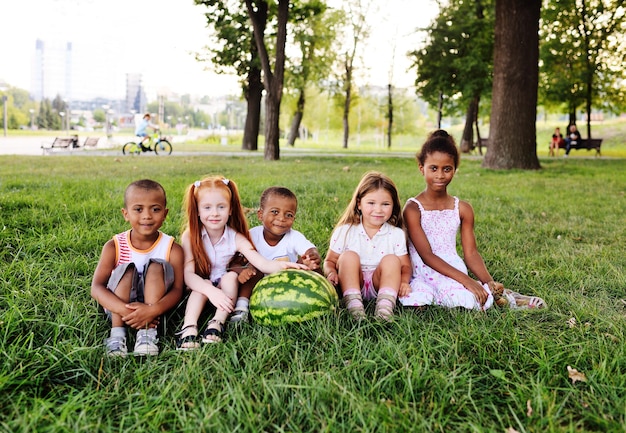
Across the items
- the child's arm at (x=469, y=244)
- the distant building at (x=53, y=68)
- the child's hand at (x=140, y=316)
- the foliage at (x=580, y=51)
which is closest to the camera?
the child's hand at (x=140, y=316)

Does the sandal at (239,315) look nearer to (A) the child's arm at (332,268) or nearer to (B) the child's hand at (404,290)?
(A) the child's arm at (332,268)

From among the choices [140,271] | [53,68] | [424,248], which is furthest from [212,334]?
[53,68]

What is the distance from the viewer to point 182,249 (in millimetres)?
3510

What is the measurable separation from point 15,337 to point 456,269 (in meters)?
2.94

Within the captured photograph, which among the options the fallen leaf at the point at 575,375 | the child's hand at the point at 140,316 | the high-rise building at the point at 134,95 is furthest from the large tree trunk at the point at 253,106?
the high-rise building at the point at 134,95

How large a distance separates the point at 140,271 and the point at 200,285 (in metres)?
0.41

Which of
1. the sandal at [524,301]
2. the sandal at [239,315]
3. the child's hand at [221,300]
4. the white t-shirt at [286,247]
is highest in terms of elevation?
the white t-shirt at [286,247]

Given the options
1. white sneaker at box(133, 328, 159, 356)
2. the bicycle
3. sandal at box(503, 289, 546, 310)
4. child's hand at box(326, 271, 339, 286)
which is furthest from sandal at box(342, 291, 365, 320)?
the bicycle

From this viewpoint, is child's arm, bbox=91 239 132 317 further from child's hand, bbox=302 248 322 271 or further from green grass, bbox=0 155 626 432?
child's hand, bbox=302 248 322 271

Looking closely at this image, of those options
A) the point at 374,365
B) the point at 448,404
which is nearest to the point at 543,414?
the point at 448,404

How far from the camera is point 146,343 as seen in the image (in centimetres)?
284

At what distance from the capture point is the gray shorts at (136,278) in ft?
10.4

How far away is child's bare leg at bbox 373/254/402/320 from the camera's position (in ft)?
10.8

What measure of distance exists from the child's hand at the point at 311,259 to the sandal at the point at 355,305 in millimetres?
314
